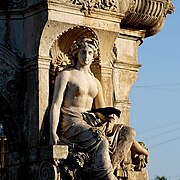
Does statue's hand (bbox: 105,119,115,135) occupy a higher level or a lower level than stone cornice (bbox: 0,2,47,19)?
lower

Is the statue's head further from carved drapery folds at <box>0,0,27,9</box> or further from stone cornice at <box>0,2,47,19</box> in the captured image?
carved drapery folds at <box>0,0,27,9</box>

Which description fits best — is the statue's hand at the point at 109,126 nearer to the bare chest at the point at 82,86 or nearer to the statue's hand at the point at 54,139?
the bare chest at the point at 82,86

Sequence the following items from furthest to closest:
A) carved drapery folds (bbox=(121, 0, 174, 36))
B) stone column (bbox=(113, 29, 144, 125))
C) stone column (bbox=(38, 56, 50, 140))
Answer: stone column (bbox=(113, 29, 144, 125)), carved drapery folds (bbox=(121, 0, 174, 36)), stone column (bbox=(38, 56, 50, 140))

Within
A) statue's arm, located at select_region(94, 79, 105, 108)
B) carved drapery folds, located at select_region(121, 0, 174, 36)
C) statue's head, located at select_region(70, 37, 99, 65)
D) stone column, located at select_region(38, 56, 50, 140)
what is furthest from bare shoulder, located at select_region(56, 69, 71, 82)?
carved drapery folds, located at select_region(121, 0, 174, 36)

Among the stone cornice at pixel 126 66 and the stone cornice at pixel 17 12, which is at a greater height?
the stone cornice at pixel 17 12

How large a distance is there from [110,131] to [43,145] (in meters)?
1.32

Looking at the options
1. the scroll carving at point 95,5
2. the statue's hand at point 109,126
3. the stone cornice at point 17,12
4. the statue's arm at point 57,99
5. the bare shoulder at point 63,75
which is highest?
the scroll carving at point 95,5

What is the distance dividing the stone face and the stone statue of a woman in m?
0.29

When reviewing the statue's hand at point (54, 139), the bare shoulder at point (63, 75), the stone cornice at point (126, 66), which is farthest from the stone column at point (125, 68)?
the statue's hand at point (54, 139)

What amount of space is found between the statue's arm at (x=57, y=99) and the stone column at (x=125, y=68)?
233 centimetres

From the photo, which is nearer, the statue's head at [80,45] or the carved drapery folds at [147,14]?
the statue's head at [80,45]

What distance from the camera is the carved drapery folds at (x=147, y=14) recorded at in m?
18.5

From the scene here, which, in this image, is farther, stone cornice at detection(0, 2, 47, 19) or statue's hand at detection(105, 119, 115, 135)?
stone cornice at detection(0, 2, 47, 19)

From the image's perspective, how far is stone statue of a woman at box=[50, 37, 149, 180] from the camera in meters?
15.9
